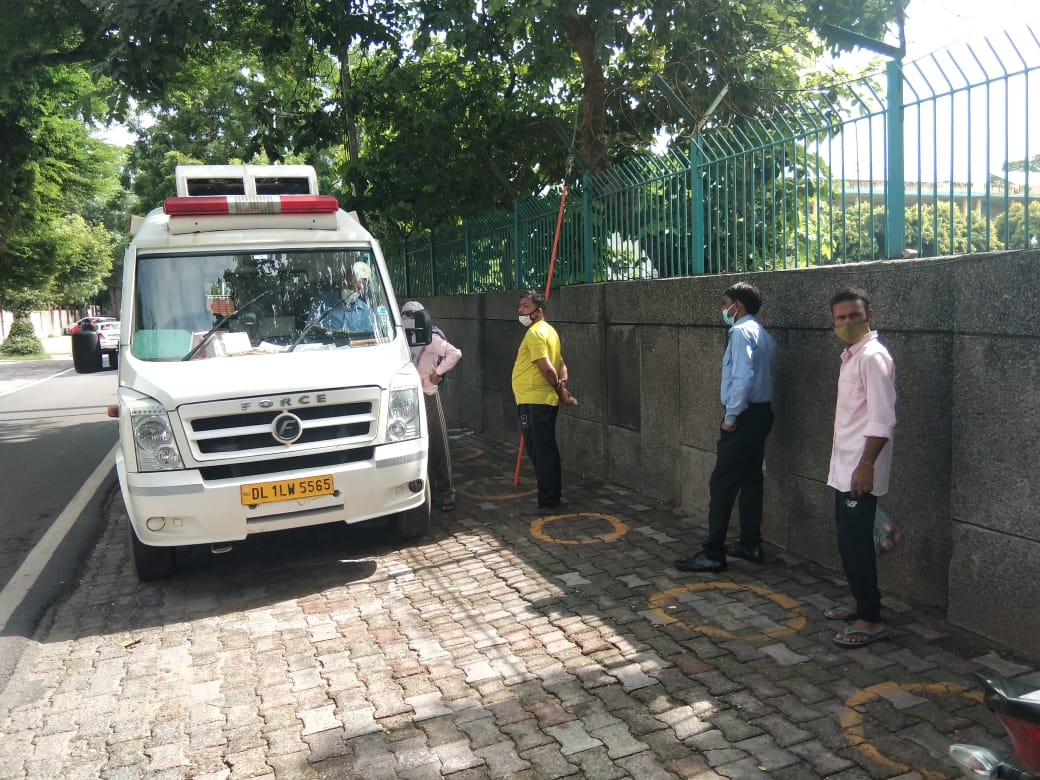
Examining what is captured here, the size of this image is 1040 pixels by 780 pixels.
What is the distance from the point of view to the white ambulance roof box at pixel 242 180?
6.97 m

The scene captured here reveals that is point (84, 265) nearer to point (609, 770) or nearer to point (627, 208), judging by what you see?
point (627, 208)

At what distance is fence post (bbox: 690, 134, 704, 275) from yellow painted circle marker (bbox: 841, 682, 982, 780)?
366 cm

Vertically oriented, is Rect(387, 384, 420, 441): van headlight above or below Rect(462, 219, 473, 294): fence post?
below

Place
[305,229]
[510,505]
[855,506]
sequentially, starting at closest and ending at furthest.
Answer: [855,506] < [305,229] < [510,505]

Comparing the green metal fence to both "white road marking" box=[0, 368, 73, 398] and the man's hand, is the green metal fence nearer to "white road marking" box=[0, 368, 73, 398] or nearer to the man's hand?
the man's hand

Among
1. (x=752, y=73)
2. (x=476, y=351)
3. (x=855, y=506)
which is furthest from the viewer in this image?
(x=476, y=351)

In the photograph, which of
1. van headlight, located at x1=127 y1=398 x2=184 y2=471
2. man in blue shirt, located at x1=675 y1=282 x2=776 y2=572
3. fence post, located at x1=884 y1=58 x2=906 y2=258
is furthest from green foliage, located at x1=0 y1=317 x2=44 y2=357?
fence post, located at x1=884 y1=58 x2=906 y2=258

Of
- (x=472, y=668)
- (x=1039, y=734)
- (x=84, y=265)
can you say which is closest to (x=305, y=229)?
(x=472, y=668)

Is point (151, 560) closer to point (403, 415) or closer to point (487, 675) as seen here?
point (403, 415)

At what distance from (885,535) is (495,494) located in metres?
Answer: 4.23

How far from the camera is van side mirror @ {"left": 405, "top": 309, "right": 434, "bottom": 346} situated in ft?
22.0

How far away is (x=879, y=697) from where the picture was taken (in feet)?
12.0

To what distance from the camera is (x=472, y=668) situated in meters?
4.18

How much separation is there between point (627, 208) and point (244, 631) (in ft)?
15.5
